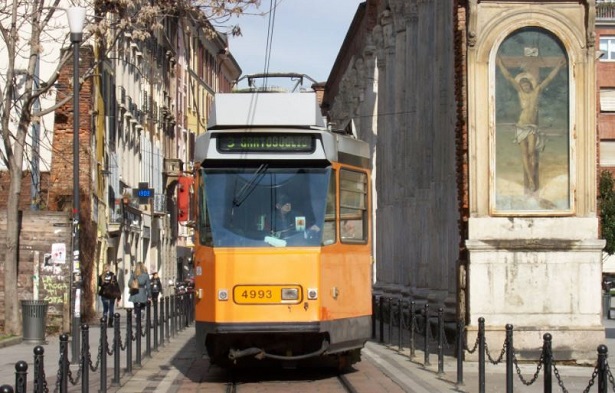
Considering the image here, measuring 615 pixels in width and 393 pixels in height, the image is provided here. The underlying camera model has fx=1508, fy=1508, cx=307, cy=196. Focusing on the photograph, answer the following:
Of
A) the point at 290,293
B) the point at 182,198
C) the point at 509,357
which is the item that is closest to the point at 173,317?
the point at 290,293

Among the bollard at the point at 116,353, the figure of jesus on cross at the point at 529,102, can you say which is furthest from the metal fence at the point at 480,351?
the bollard at the point at 116,353

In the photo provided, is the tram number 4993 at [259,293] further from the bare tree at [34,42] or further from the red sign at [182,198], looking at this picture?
the red sign at [182,198]

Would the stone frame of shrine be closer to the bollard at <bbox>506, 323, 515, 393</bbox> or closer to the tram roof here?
the tram roof

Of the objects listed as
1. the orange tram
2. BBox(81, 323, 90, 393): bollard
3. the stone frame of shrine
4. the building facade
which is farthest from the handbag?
BBox(81, 323, 90, 393): bollard

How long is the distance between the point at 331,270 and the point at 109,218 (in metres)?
30.9

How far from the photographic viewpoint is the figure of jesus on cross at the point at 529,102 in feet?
80.2

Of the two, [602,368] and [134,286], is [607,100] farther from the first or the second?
[602,368]

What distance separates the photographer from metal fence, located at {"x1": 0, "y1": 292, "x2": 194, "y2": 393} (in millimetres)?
12211

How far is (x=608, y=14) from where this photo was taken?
3014 inches

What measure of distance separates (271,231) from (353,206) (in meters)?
1.43

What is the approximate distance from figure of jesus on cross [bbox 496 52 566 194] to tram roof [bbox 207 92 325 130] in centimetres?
568

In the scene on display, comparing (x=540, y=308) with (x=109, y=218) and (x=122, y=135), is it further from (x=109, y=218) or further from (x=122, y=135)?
(x=122, y=135)

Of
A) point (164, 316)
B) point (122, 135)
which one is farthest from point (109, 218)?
point (164, 316)

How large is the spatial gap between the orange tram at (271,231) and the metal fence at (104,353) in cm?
137
